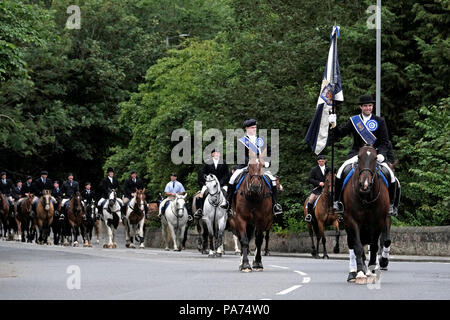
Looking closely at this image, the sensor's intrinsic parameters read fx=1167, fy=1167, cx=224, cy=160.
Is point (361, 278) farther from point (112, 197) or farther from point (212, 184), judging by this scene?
point (112, 197)

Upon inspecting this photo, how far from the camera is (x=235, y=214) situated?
2244cm

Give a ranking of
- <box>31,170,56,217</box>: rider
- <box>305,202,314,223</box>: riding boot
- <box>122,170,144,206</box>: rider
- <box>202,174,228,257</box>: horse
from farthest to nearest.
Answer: <box>31,170,56,217</box>: rider < <box>122,170,144,206</box>: rider < <box>305,202,314,223</box>: riding boot < <box>202,174,228,257</box>: horse

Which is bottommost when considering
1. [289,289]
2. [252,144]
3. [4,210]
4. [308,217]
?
[289,289]

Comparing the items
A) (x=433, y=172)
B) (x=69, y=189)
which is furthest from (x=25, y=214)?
(x=433, y=172)

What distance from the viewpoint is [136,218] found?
146ft

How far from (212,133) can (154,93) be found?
1274 centimetres

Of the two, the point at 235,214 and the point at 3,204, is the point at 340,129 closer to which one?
the point at 235,214

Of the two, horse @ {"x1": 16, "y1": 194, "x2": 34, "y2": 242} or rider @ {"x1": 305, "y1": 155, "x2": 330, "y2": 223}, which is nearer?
rider @ {"x1": 305, "y1": 155, "x2": 330, "y2": 223}

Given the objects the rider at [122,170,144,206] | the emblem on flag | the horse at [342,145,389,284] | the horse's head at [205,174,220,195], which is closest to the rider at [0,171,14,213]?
the rider at [122,170,144,206]

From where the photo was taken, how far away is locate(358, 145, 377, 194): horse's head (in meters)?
17.6

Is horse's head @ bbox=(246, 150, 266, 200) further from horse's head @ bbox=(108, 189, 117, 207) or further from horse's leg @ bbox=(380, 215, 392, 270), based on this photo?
horse's head @ bbox=(108, 189, 117, 207)

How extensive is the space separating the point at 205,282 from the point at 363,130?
351 cm

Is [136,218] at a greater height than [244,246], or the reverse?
[136,218]

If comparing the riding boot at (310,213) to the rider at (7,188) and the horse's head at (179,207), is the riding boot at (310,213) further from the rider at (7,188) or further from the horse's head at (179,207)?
the rider at (7,188)
